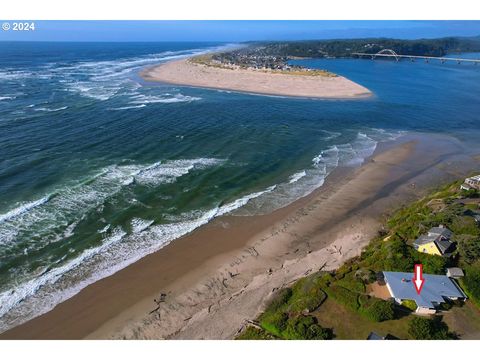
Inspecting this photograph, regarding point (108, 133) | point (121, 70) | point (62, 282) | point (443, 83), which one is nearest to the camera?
point (62, 282)

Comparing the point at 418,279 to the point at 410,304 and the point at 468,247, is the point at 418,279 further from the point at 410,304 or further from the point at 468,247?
the point at 468,247

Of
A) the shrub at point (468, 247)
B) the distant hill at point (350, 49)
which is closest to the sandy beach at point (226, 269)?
the shrub at point (468, 247)

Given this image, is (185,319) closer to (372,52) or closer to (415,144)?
(415,144)

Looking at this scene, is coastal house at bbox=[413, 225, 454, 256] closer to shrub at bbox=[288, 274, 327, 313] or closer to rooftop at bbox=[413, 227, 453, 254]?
rooftop at bbox=[413, 227, 453, 254]

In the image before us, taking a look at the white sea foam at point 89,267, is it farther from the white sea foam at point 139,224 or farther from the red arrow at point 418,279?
the red arrow at point 418,279

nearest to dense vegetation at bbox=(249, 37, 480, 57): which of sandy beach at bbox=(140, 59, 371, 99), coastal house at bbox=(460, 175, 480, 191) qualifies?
sandy beach at bbox=(140, 59, 371, 99)

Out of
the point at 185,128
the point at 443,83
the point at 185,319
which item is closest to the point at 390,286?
the point at 185,319
